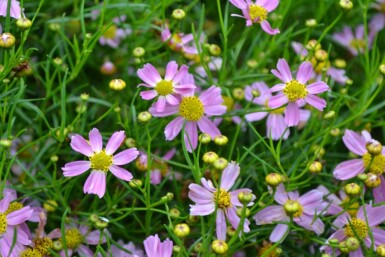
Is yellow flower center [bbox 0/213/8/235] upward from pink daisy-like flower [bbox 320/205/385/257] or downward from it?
upward

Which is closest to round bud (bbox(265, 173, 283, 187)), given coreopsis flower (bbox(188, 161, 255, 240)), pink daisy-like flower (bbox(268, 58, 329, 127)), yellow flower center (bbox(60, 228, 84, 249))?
coreopsis flower (bbox(188, 161, 255, 240))

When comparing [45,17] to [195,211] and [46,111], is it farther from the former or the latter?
[195,211]

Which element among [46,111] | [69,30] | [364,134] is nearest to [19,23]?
[46,111]

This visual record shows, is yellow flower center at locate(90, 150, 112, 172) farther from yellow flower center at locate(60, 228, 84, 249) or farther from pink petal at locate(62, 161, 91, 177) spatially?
yellow flower center at locate(60, 228, 84, 249)

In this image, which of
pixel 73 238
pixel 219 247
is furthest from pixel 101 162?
pixel 219 247

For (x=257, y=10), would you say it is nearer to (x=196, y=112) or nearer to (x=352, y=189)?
(x=196, y=112)

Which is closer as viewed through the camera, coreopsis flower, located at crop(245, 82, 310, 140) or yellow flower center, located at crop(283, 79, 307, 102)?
yellow flower center, located at crop(283, 79, 307, 102)
